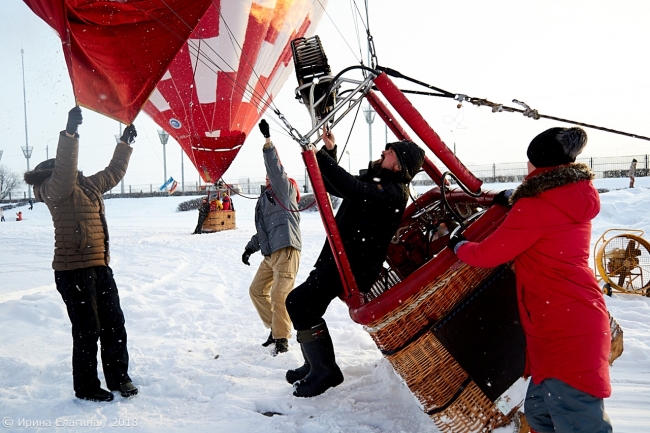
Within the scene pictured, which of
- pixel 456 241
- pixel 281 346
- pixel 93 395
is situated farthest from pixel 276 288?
pixel 456 241

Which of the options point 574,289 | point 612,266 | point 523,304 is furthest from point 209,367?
point 612,266

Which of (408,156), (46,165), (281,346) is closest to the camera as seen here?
(408,156)

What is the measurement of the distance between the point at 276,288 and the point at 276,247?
356mm

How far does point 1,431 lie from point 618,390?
144 inches

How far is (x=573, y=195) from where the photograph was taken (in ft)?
6.49

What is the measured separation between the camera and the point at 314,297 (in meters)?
2.83

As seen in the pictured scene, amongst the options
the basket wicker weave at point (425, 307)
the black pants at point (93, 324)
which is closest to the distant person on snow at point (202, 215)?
the black pants at point (93, 324)

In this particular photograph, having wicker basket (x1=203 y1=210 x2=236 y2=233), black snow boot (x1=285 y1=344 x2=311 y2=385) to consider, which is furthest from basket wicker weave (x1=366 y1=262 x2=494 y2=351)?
wicker basket (x1=203 y1=210 x2=236 y2=233)

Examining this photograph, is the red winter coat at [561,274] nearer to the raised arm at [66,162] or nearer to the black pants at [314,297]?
the black pants at [314,297]

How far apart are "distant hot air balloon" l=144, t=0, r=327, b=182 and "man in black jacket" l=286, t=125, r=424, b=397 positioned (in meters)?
5.55

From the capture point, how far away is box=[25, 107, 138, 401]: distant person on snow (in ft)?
10.1

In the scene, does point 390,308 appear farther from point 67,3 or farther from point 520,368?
point 67,3

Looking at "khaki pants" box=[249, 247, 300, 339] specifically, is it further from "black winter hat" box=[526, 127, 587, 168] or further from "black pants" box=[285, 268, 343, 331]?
"black winter hat" box=[526, 127, 587, 168]

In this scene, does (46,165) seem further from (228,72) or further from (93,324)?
(228,72)
